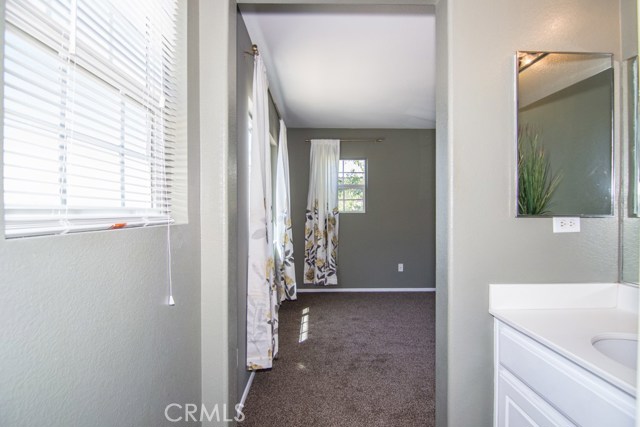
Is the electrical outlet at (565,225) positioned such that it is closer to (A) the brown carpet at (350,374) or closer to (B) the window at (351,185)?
(A) the brown carpet at (350,374)

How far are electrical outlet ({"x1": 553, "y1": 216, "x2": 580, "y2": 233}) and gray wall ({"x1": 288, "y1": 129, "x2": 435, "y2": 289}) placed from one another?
10.9 feet

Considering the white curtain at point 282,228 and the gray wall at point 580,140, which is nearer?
the gray wall at point 580,140

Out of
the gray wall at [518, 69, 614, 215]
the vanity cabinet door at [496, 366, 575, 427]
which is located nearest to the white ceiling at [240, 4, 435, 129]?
the gray wall at [518, 69, 614, 215]

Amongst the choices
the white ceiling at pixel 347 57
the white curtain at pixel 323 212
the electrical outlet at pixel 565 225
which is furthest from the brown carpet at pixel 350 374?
the white ceiling at pixel 347 57

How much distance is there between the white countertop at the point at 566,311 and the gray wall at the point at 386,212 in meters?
3.35

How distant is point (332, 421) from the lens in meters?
1.76

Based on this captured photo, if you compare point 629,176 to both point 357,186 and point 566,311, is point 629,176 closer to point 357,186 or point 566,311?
point 566,311

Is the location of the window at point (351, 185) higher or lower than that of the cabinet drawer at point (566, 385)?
higher


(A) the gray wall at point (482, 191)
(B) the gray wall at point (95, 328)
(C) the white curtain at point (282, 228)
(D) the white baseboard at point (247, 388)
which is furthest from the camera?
(C) the white curtain at point (282, 228)

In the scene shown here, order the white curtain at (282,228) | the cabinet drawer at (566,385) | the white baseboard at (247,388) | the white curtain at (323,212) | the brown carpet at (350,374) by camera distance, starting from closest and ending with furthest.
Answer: the cabinet drawer at (566,385)
the brown carpet at (350,374)
the white baseboard at (247,388)
the white curtain at (282,228)
the white curtain at (323,212)

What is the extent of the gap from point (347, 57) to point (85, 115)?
7.23ft

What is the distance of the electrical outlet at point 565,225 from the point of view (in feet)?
4.36

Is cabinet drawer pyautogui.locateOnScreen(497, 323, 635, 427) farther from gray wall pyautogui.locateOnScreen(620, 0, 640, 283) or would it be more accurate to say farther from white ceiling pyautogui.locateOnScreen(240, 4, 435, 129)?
white ceiling pyautogui.locateOnScreen(240, 4, 435, 129)

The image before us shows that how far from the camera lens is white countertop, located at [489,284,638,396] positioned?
1043 mm
